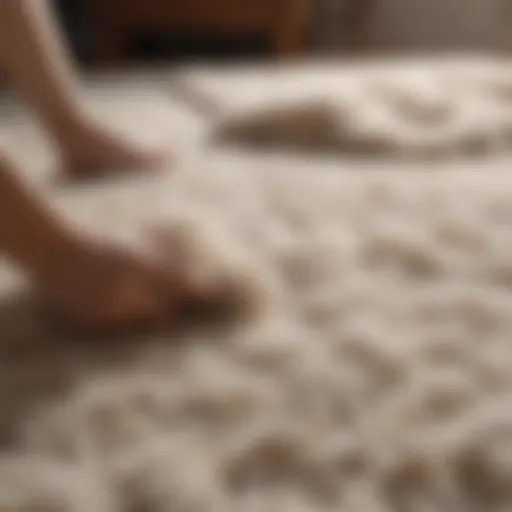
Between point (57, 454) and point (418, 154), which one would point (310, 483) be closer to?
point (57, 454)

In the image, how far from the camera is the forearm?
675 millimetres

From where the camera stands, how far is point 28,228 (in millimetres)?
682

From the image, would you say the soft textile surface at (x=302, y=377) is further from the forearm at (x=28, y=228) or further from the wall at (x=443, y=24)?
the wall at (x=443, y=24)

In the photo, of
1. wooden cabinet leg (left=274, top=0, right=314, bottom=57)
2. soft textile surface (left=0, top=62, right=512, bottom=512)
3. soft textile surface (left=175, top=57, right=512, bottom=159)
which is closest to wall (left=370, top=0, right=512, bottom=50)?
wooden cabinet leg (left=274, top=0, right=314, bottom=57)

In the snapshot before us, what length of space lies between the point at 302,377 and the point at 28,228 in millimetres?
226

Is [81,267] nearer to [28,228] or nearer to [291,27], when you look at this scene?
[28,228]

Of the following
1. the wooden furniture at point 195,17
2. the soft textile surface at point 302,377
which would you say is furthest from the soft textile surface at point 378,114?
the wooden furniture at point 195,17

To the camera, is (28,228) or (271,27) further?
(271,27)

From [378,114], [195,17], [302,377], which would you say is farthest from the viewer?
[195,17]

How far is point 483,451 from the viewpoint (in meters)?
0.53

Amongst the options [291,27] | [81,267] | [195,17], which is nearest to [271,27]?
[291,27]

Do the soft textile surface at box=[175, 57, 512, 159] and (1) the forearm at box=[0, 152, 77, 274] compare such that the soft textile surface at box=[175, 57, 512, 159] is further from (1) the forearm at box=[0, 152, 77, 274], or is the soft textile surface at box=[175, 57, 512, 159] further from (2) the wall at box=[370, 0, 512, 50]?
(2) the wall at box=[370, 0, 512, 50]

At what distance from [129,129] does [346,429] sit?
2.13ft

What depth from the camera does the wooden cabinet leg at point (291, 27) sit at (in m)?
2.00
